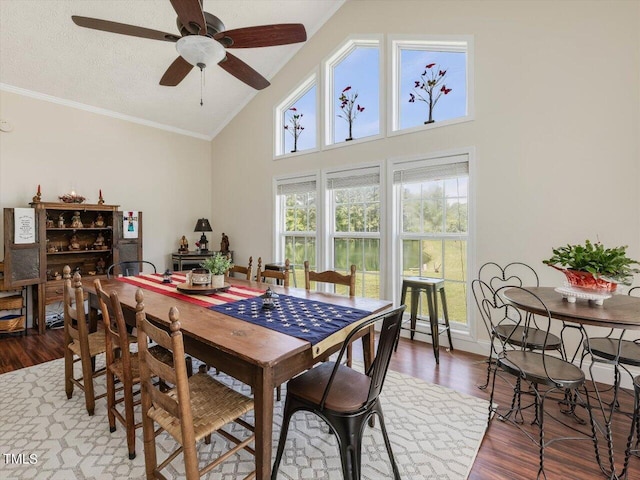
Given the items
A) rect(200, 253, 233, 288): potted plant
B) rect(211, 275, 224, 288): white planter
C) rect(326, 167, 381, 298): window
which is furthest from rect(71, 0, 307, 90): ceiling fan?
rect(326, 167, 381, 298): window

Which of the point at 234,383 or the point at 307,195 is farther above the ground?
the point at 307,195

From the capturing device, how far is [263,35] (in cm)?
220

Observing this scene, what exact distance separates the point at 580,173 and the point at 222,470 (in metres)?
3.37

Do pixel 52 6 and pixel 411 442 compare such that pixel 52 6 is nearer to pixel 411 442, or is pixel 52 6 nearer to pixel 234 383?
pixel 234 383

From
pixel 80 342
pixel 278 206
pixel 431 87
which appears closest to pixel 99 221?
pixel 278 206

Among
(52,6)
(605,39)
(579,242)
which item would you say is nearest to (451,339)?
(579,242)

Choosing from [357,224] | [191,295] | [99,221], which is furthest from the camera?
[99,221]

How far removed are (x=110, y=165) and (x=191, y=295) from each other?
3.51 meters

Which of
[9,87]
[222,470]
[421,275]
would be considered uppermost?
[9,87]

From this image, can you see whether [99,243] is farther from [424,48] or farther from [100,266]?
[424,48]

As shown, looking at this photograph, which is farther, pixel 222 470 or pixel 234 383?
pixel 234 383

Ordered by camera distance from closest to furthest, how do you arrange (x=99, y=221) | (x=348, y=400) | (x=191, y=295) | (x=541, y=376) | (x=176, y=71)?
1. (x=348, y=400)
2. (x=541, y=376)
3. (x=191, y=295)
4. (x=176, y=71)
5. (x=99, y=221)

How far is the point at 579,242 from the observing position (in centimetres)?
262

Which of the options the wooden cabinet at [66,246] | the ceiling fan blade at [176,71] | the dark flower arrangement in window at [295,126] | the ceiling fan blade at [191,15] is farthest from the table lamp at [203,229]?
the ceiling fan blade at [191,15]
